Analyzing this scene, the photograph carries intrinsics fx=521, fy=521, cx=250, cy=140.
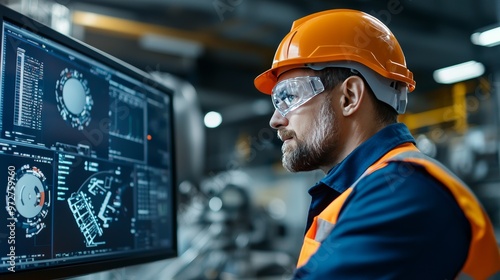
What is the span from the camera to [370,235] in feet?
2.89

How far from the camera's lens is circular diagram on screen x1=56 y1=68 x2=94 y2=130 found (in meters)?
1.18

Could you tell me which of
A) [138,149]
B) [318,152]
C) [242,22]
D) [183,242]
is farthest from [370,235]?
[242,22]

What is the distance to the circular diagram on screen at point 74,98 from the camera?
1.18m

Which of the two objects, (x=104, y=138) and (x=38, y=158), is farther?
(x=104, y=138)

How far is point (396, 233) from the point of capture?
87 cm

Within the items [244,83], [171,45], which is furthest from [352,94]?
[244,83]

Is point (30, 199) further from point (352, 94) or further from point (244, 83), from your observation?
point (244, 83)

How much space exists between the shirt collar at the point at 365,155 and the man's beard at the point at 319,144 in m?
0.07

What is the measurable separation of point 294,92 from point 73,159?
0.55 metres

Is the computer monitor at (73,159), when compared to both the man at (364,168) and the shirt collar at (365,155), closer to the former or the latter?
the man at (364,168)

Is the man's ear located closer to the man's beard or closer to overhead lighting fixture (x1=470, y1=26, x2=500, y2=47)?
the man's beard

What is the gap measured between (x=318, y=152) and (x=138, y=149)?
20.8 inches

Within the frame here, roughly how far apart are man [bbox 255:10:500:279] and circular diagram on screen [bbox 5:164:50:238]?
545 mm

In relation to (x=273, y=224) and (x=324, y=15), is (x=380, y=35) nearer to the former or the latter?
(x=324, y=15)
